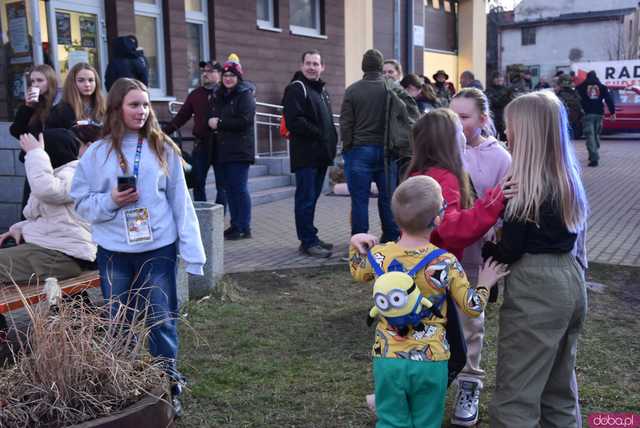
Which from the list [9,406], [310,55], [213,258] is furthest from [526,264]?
[310,55]

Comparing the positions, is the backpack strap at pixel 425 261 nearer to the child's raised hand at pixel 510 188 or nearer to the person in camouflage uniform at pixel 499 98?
the child's raised hand at pixel 510 188

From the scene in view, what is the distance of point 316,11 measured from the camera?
15734mm

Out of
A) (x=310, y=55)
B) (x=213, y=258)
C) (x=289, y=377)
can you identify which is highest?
(x=310, y=55)

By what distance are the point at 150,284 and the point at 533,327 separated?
6.25 ft

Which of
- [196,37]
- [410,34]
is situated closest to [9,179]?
[196,37]

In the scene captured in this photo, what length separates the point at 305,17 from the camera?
51.0ft

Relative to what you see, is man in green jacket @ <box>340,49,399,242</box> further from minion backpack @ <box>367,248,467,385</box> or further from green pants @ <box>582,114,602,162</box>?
green pants @ <box>582,114,602,162</box>

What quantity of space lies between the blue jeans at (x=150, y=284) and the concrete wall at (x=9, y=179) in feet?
18.5

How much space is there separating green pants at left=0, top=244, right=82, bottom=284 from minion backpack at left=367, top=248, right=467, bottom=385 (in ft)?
7.43

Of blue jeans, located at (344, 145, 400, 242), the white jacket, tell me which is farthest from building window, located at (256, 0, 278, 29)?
the white jacket

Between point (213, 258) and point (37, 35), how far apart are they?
4.19m

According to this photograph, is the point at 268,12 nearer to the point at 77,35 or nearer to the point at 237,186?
the point at 77,35

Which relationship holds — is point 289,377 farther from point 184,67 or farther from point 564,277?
point 184,67

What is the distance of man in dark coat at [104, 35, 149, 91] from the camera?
7699 millimetres
